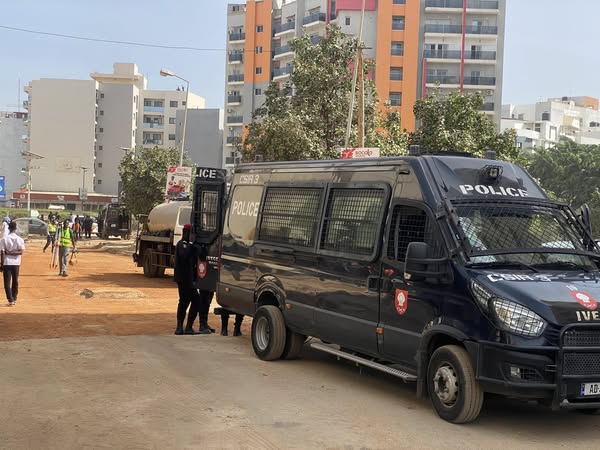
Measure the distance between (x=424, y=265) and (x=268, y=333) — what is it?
351 centimetres

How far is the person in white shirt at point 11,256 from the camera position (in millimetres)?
16297

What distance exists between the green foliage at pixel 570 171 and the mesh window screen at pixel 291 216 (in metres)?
60.7

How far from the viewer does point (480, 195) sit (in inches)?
313

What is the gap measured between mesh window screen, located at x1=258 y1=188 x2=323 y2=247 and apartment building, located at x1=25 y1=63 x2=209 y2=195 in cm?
9430

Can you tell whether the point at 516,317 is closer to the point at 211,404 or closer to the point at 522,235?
the point at 522,235

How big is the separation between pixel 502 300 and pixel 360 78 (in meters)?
19.9

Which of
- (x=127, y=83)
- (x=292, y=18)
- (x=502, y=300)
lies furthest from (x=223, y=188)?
(x=127, y=83)

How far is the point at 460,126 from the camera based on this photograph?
1125 inches

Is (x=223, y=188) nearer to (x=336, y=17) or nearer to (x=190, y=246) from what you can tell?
(x=190, y=246)

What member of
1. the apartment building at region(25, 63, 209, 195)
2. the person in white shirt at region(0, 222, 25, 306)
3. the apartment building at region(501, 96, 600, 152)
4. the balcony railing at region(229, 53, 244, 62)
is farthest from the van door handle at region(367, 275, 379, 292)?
the apartment building at region(501, 96, 600, 152)

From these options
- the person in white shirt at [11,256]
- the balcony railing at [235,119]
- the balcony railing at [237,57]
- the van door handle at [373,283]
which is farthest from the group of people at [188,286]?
the balcony railing at [237,57]

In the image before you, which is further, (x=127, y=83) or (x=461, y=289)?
(x=127, y=83)

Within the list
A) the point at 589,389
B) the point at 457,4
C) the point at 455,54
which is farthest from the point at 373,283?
the point at 457,4

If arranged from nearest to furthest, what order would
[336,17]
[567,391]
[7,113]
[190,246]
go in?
[567,391], [190,246], [336,17], [7,113]
